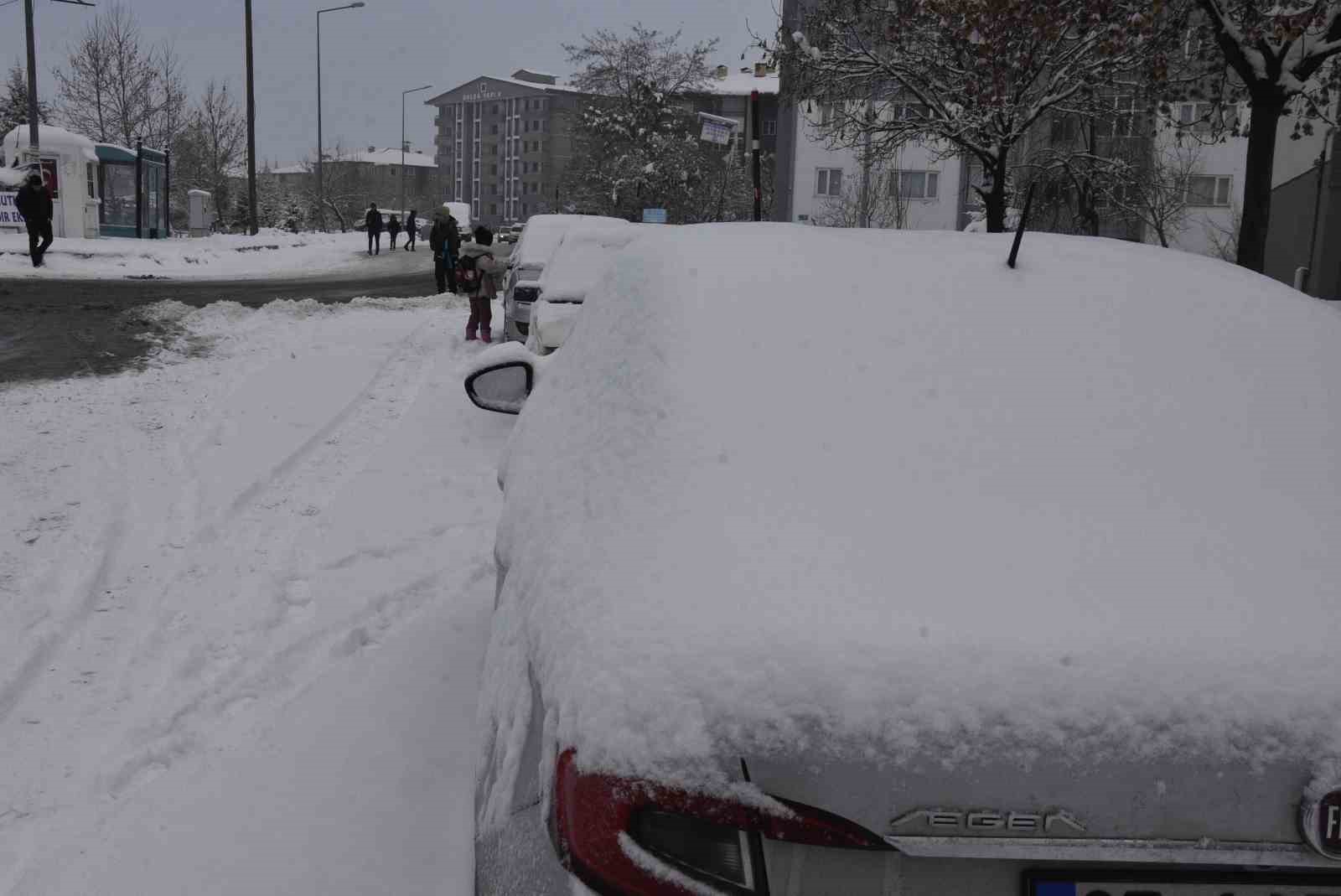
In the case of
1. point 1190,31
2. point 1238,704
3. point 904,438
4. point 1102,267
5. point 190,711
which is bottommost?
point 190,711

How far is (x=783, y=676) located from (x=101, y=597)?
4.73 metres

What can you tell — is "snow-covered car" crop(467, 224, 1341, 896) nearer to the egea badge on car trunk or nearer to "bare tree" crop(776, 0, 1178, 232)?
the egea badge on car trunk

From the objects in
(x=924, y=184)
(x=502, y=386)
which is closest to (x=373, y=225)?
(x=924, y=184)

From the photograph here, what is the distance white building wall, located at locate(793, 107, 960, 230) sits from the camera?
60.4m

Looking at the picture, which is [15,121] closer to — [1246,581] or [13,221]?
[13,221]

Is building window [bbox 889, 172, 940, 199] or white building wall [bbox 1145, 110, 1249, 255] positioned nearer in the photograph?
white building wall [bbox 1145, 110, 1249, 255]

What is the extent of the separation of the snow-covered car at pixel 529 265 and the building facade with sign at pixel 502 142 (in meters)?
126

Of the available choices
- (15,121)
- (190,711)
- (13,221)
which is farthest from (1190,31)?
(15,121)

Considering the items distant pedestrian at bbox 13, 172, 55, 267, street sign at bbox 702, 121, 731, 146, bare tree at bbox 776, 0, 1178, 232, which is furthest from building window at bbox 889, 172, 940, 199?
street sign at bbox 702, 121, 731, 146

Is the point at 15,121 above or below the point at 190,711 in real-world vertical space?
above

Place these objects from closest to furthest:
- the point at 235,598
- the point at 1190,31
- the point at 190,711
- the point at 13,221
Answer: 1. the point at 190,711
2. the point at 235,598
3. the point at 1190,31
4. the point at 13,221

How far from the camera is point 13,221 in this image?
97.9 feet

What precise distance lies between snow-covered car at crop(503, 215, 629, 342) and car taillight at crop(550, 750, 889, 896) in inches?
470

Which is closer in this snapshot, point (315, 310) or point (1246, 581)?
point (1246, 581)
